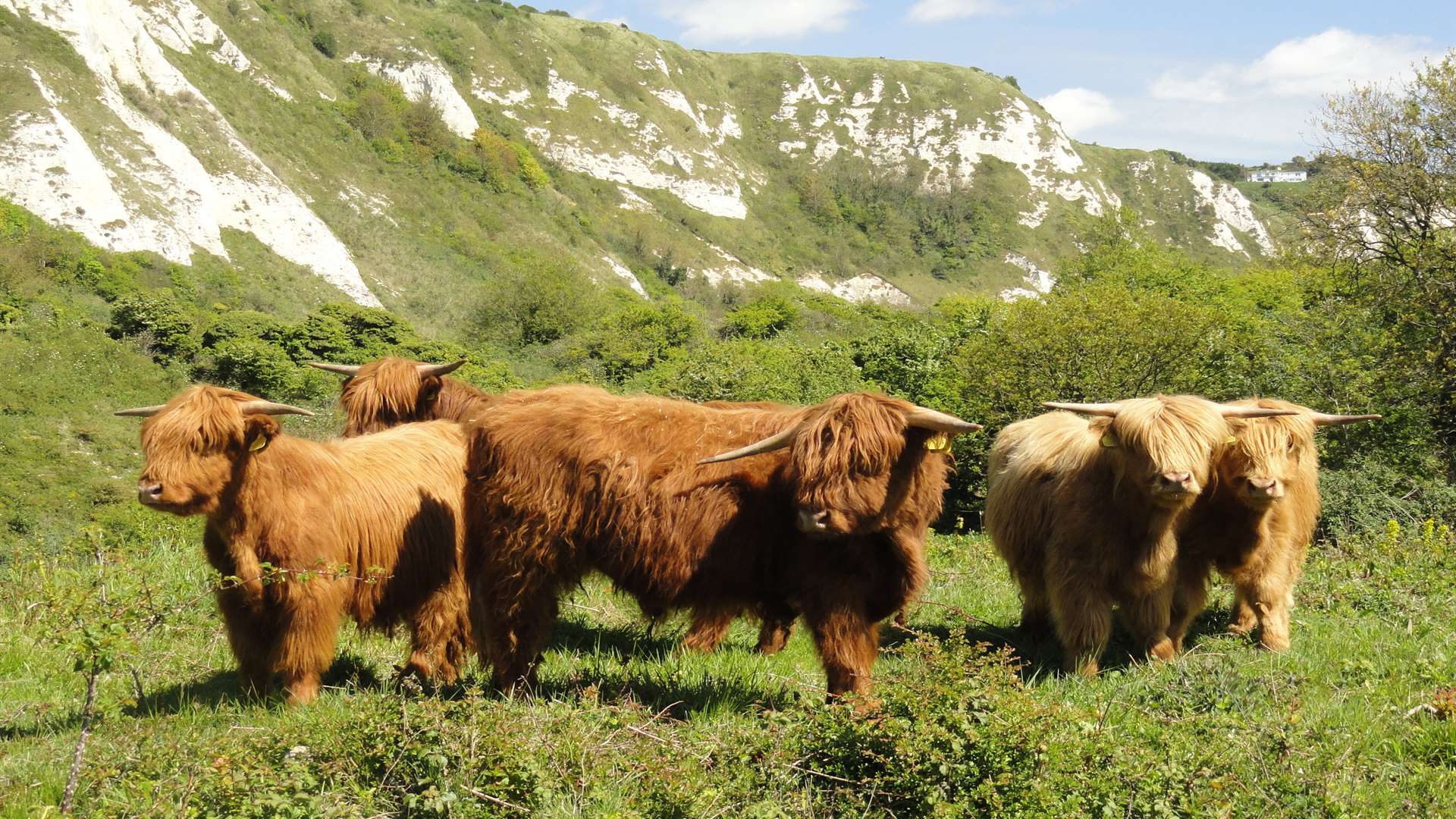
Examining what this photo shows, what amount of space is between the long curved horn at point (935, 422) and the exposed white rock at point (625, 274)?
88216 millimetres

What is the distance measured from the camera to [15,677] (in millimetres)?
6371

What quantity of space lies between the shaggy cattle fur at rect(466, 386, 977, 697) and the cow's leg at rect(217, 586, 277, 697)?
115 cm

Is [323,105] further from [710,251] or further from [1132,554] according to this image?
[1132,554]

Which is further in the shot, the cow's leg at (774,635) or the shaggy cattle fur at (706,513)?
the cow's leg at (774,635)

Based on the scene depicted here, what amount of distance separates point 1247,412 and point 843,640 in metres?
3.29

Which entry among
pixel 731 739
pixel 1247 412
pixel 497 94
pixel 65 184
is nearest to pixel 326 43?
pixel 497 94

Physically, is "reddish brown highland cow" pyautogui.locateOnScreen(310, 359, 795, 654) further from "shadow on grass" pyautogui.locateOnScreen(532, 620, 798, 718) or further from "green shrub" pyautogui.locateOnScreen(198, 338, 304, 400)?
"green shrub" pyautogui.locateOnScreen(198, 338, 304, 400)

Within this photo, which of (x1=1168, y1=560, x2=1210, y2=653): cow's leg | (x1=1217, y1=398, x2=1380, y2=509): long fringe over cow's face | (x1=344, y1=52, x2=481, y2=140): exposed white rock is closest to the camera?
(x1=1217, y1=398, x2=1380, y2=509): long fringe over cow's face

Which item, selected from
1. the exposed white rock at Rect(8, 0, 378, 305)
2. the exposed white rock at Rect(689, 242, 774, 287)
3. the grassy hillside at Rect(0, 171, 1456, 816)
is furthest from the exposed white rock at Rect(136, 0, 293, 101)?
the grassy hillside at Rect(0, 171, 1456, 816)

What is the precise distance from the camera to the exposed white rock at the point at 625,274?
3722 inches

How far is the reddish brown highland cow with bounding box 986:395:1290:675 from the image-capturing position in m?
6.11

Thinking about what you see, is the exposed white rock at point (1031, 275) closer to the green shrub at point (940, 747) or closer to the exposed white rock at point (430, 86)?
the exposed white rock at point (430, 86)

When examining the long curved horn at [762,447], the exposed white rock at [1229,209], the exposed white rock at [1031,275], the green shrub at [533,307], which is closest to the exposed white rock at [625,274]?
the green shrub at [533,307]

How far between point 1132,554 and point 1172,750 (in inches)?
88.5
